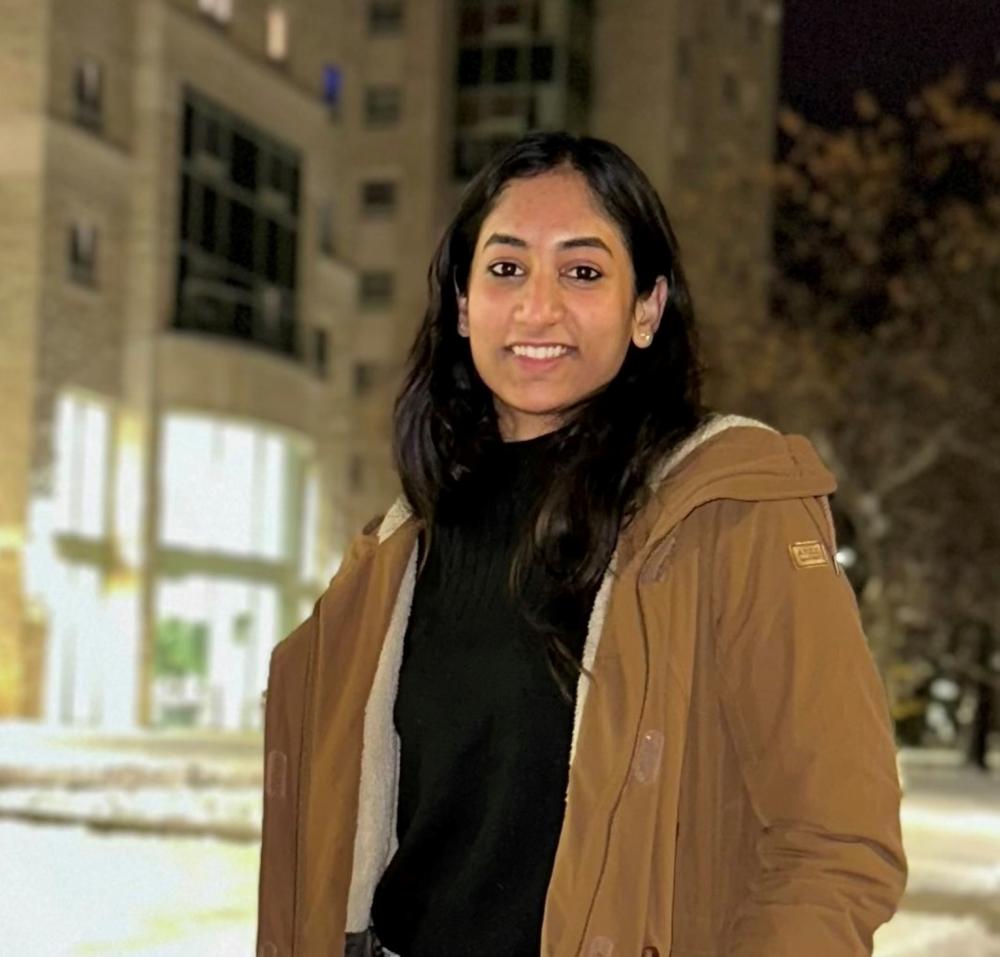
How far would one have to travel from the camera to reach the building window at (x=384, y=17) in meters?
54.2

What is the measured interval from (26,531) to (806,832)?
27593 mm

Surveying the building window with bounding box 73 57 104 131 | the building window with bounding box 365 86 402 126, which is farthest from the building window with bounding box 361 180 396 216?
the building window with bounding box 73 57 104 131

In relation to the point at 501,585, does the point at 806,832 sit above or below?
below

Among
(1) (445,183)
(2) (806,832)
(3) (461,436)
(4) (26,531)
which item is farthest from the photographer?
(1) (445,183)

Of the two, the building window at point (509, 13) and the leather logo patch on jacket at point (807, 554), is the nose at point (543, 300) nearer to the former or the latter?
the leather logo patch on jacket at point (807, 554)

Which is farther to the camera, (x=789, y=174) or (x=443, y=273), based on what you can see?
(x=789, y=174)

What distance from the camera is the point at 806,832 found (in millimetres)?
2271

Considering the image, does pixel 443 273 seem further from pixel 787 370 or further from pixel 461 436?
pixel 787 370

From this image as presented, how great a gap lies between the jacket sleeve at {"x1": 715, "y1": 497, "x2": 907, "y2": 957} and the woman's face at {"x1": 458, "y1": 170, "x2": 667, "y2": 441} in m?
0.39

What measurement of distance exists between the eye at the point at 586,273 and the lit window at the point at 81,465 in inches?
1095

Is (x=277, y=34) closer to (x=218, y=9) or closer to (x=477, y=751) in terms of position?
(x=218, y=9)

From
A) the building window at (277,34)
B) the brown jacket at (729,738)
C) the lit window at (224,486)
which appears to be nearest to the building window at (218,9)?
the building window at (277,34)

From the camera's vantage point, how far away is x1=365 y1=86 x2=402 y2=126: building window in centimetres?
5450

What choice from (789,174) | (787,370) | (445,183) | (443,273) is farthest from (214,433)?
(443,273)
